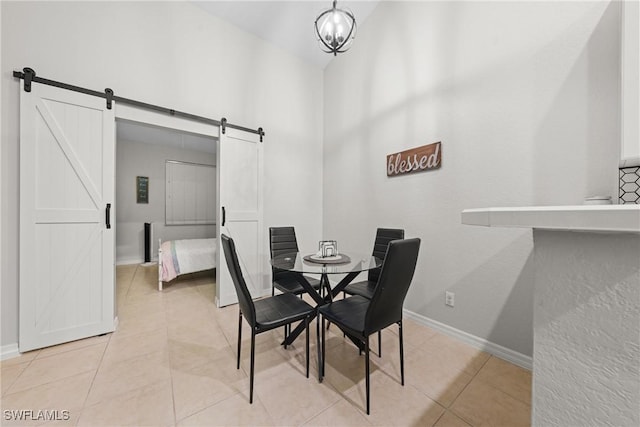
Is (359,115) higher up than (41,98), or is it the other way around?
(359,115)

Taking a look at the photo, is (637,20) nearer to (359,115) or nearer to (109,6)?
(359,115)

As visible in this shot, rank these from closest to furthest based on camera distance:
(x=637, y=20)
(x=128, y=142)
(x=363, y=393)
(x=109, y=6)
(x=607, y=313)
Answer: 1. (x=607, y=313)
2. (x=637, y=20)
3. (x=363, y=393)
4. (x=109, y=6)
5. (x=128, y=142)

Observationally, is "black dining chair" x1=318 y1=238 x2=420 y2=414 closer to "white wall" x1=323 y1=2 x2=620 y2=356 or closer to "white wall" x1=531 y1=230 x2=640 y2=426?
"white wall" x1=531 y1=230 x2=640 y2=426

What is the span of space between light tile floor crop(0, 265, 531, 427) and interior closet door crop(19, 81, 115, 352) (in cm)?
27

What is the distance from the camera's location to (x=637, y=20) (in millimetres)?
1141

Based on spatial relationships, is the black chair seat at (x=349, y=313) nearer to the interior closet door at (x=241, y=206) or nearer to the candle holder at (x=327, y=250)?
the candle holder at (x=327, y=250)

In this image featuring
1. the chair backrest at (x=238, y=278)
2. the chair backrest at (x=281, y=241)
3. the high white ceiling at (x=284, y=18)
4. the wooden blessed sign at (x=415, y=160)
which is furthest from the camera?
the high white ceiling at (x=284, y=18)

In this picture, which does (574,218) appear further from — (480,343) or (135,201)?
(135,201)

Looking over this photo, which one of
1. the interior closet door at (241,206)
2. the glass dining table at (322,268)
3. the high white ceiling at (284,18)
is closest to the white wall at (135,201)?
the high white ceiling at (284,18)

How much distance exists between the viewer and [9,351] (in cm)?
186

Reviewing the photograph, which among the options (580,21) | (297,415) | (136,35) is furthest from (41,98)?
(580,21)

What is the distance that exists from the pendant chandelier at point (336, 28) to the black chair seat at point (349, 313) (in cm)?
196

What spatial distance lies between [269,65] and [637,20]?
3.39m

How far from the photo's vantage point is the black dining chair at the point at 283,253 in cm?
225
